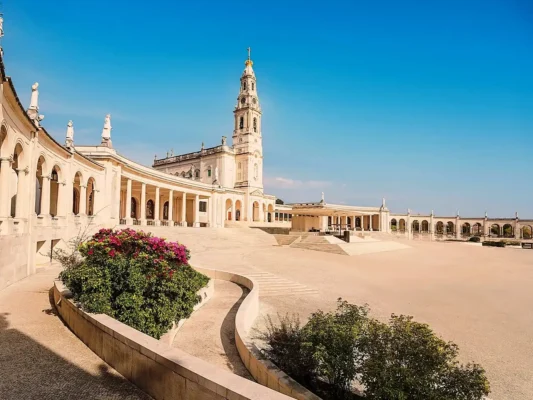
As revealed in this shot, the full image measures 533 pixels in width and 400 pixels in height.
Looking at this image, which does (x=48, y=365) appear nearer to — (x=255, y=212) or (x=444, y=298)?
(x=444, y=298)

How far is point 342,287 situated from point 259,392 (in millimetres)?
12620

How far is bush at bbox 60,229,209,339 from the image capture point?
7395 millimetres

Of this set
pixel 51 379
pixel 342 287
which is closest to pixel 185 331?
pixel 51 379

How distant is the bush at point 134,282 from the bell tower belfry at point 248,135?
1919 inches

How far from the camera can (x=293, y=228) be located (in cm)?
4278

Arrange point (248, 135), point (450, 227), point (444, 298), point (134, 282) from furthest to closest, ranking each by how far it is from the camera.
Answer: point (450, 227) → point (248, 135) → point (444, 298) → point (134, 282)

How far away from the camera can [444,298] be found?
14.0 metres

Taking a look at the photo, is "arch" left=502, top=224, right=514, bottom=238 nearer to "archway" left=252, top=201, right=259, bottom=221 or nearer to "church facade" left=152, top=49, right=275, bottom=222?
"church facade" left=152, top=49, right=275, bottom=222

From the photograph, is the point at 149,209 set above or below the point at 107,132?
below

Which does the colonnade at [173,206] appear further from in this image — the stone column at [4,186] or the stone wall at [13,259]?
the stone column at [4,186]

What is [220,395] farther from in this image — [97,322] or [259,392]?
[97,322]

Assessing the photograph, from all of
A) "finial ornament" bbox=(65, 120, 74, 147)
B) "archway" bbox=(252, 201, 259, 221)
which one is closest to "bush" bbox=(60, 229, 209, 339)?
"finial ornament" bbox=(65, 120, 74, 147)

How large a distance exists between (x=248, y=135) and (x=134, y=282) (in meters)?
53.8

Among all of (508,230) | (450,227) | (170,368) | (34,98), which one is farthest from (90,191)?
(508,230)
